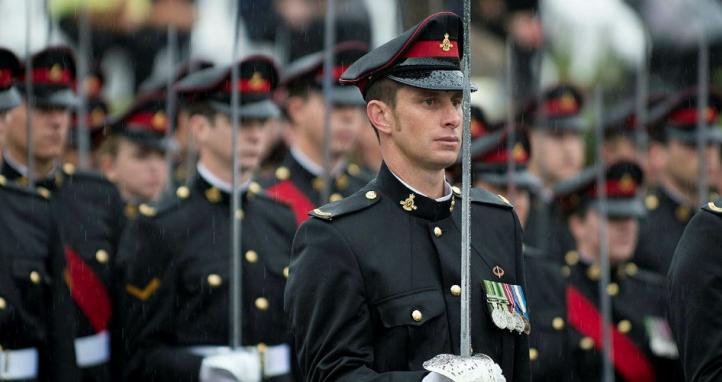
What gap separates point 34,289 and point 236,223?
1094 mm

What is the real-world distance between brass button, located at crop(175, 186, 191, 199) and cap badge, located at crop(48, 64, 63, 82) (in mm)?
1298

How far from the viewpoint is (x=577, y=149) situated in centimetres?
1364

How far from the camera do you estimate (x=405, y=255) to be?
225 inches

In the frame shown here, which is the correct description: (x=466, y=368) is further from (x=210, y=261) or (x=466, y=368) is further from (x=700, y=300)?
(x=210, y=261)

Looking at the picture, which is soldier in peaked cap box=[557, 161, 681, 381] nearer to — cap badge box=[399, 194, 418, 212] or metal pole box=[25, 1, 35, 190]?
metal pole box=[25, 1, 35, 190]

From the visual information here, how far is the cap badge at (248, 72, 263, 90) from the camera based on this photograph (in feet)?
29.7

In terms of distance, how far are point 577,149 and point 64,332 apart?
259 inches

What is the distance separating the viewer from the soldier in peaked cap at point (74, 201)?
9.31 m

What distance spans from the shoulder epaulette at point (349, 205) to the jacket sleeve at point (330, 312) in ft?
0.17

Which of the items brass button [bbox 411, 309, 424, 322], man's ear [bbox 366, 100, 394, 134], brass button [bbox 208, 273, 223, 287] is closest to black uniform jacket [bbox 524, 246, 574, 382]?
brass button [bbox 208, 273, 223, 287]

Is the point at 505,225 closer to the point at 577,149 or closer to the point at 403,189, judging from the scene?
the point at 403,189

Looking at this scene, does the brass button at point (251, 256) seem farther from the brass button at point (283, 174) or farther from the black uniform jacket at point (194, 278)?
the brass button at point (283, 174)

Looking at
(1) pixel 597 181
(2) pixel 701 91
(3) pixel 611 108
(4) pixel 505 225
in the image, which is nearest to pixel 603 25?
(3) pixel 611 108

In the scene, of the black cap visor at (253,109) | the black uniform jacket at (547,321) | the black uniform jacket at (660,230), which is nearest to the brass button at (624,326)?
the black uniform jacket at (547,321)
